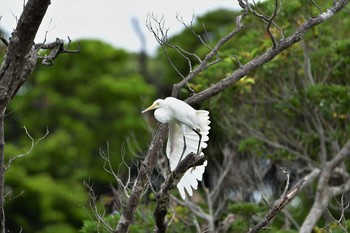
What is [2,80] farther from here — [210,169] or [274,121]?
[210,169]

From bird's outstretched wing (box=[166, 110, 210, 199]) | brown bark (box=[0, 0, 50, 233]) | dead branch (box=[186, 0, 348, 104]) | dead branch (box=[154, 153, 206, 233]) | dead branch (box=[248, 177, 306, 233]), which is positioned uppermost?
brown bark (box=[0, 0, 50, 233])

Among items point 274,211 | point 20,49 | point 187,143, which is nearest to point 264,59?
point 187,143

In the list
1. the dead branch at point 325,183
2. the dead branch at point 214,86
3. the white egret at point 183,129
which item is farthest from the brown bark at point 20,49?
the dead branch at point 325,183

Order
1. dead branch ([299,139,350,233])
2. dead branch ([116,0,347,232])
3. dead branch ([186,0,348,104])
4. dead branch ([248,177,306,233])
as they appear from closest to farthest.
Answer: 1. dead branch ([248,177,306,233])
2. dead branch ([116,0,347,232])
3. dead branch ([186,0,348,104])
4. dead branch ([299,139,350,233])

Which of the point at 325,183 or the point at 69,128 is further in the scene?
the point at 69,128

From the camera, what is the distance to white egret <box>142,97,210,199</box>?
647 centimetres

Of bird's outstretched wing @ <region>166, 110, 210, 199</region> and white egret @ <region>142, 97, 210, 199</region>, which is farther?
bird's outstretched wing @ <region>166, 110, 210, 199</region>

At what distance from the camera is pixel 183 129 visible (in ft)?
21.7

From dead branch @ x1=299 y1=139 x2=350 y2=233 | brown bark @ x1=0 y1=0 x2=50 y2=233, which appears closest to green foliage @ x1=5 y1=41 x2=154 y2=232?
dead branch @ x1=299 y1=139 x2=350 y2=233

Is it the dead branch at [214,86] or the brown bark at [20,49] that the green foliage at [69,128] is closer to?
the dead branch at [214,86]

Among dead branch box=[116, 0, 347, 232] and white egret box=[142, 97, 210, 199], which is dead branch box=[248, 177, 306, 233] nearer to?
white egret box=[142, 97, 210, 199]

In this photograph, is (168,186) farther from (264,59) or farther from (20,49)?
(264,59)

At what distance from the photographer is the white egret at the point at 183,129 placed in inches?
255

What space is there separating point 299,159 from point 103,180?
7.94m
